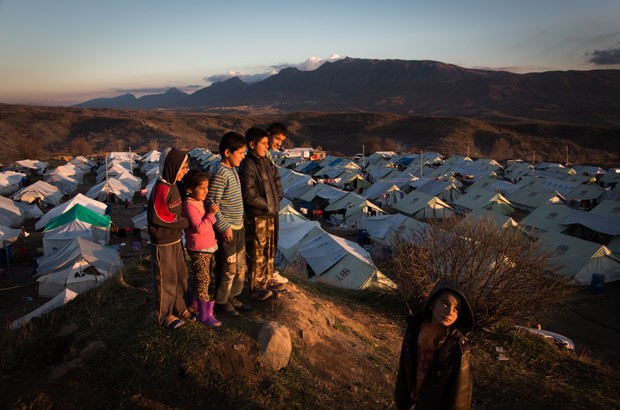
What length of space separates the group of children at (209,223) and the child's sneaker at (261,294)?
30 millimetres

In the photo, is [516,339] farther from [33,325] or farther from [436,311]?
[33,325]

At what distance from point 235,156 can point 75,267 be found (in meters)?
13.4

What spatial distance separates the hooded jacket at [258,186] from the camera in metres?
4.52

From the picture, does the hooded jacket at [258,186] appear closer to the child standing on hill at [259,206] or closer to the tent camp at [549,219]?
the child standing on hill at [259,206]

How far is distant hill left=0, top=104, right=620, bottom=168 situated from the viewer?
71188 millimetres

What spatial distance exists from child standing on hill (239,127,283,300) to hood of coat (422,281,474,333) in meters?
2.32

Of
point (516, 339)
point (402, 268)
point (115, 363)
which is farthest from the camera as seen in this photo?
point (402, 268)

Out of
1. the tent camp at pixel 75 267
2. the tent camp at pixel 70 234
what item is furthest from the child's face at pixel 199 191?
the tent camp at pixel 70 234

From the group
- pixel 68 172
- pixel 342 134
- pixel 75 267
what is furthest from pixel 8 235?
pixel 342 134

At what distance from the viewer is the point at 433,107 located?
147250mm

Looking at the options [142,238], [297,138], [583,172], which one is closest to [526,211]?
[583,172]

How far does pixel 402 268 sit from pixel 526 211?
25980mm

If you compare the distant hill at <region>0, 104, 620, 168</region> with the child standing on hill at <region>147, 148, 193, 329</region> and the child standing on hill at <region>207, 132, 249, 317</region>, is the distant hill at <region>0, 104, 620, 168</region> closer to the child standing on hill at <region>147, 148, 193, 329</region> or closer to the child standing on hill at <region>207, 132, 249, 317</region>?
the child standing on hill at <region>207, 132, 249, 317</region>

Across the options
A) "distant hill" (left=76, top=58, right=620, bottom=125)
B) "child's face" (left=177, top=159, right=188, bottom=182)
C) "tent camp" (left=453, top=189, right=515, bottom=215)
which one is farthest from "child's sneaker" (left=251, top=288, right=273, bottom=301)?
"distant hill" (left=76, top=58, right=620, bottom=125)
